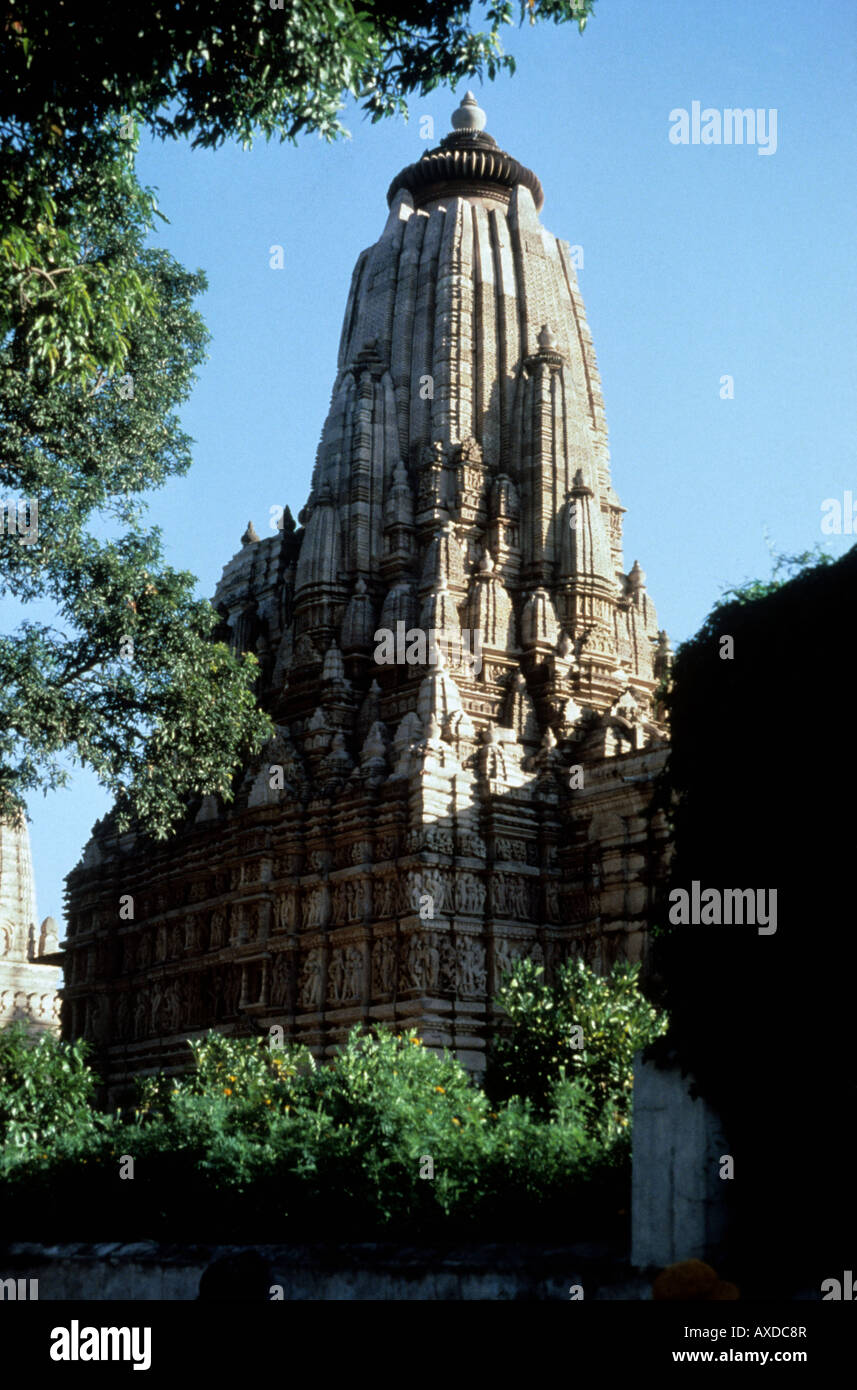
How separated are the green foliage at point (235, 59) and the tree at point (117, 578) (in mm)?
3025

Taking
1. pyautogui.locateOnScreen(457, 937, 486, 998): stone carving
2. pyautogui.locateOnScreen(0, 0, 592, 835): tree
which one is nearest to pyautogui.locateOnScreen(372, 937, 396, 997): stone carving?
pyautogui.locateOnScreen(457, 937, 486, 998): stone carving

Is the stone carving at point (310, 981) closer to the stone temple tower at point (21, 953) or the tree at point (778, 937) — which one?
the stone temple tower at point (21, 953)

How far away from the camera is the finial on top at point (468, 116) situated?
141ft

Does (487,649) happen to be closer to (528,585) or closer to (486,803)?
(528,585)

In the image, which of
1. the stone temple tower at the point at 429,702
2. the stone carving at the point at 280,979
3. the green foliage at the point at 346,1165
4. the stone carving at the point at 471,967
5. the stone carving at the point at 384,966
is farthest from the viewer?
→ the stone carving at the point at 280,979

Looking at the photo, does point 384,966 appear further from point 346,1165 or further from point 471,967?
point 346,1165

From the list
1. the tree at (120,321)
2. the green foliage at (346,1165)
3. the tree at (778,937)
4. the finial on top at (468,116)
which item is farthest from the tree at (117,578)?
the finial on top at (468,116)

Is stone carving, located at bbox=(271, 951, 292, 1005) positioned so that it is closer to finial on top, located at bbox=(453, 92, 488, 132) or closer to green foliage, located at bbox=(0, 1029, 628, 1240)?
green foliage, located at bbox=(0, 1029, 628, 1240)

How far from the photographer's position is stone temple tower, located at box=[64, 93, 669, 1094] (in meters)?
29.6

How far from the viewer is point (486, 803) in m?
30.0

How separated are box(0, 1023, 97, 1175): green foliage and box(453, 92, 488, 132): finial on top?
29.6 meters

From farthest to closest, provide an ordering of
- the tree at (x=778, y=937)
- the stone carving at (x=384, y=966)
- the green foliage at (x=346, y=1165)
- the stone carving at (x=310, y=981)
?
the stone carving at (x=310, y=981), the stone carving at (x=384, y=966), the green foliage at (x=346, y=1165), the tree at (x=778, y=937)

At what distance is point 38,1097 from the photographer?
71.2ft
